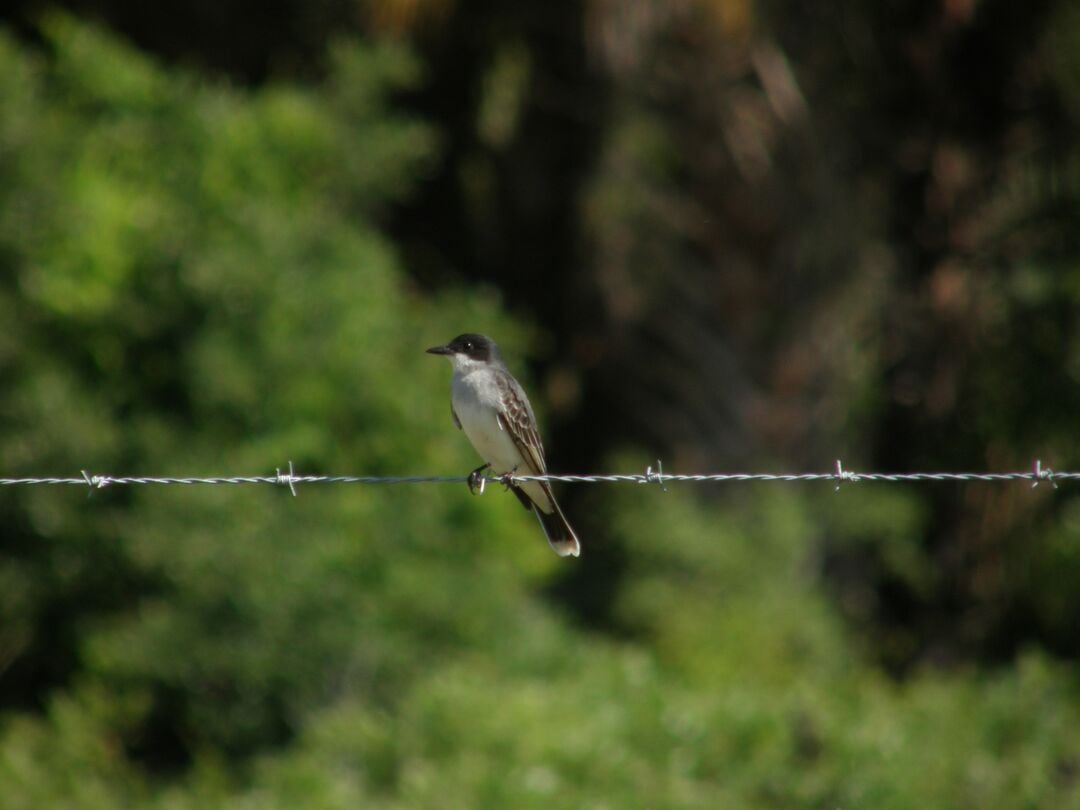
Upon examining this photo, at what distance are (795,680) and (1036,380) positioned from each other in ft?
10.2

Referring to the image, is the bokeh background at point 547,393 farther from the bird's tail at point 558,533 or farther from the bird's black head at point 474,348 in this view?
the bird's black head at point 474,348

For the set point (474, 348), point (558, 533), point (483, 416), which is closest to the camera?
point (483, 416)

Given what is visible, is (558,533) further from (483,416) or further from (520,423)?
(483,416)

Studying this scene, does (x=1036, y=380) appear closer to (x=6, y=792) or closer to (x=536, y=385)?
(x=536, y=385)

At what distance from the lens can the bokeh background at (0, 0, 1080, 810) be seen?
1034 cm

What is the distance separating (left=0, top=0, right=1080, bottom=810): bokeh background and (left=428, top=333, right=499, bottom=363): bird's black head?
8.26 feet

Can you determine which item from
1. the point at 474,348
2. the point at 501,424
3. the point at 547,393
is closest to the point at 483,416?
the point at 501,424

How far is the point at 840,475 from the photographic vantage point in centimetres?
543

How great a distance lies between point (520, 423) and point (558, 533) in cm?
56

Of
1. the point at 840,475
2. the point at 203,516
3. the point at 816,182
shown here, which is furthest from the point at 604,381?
the point at 840,475

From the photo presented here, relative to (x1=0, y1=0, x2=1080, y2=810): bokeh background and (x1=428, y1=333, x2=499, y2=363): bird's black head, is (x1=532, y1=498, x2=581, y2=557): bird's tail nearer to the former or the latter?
(x1=428, y1=333, x2=499, y2=363): bird's black head

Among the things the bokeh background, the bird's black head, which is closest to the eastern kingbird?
the bird's black head

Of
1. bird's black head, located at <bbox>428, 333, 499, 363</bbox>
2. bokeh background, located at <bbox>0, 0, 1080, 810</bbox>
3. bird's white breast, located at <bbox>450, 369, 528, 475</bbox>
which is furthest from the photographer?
bokeh background, located at <bbox>0, 0, 1080, 810</bbox>

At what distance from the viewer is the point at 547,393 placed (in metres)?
16.1
